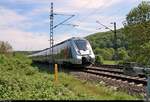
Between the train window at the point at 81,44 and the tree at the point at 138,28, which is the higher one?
the tree at the point at 138,28

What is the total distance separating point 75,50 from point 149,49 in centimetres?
801

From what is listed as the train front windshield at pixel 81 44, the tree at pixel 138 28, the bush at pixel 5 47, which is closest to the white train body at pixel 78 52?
the train front windshield at pixel 81 44

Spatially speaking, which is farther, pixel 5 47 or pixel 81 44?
pixel 5 47

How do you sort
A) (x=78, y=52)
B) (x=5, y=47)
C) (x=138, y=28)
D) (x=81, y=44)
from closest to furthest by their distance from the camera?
(x=78, y=52), (x=81, y=44), (x=138, y=28), (x=5, y=47)

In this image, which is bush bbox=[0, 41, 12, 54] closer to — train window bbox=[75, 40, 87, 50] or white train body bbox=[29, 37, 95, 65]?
white train body bbox=[29, 37, 95, 65]

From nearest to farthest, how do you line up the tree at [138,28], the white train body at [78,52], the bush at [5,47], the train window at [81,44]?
the white train body at [78,52] → the train window at [81,44] → the tree at [138,28] → the bush at [5,47]

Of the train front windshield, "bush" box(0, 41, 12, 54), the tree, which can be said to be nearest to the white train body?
the train front windshield

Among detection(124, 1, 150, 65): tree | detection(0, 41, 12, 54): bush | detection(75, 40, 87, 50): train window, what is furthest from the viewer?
detection(0, 41, 12, 54): bush

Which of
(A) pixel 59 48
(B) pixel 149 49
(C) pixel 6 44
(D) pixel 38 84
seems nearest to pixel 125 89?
(D) pixel 38 84

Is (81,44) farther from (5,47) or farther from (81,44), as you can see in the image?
(5,47)

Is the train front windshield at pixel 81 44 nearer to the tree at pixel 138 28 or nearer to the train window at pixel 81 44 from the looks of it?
the train window at pixel 81 44

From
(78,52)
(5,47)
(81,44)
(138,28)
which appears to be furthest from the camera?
(5,47)

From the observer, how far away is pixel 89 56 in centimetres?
4069

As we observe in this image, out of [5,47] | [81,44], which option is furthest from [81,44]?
[5,47]
